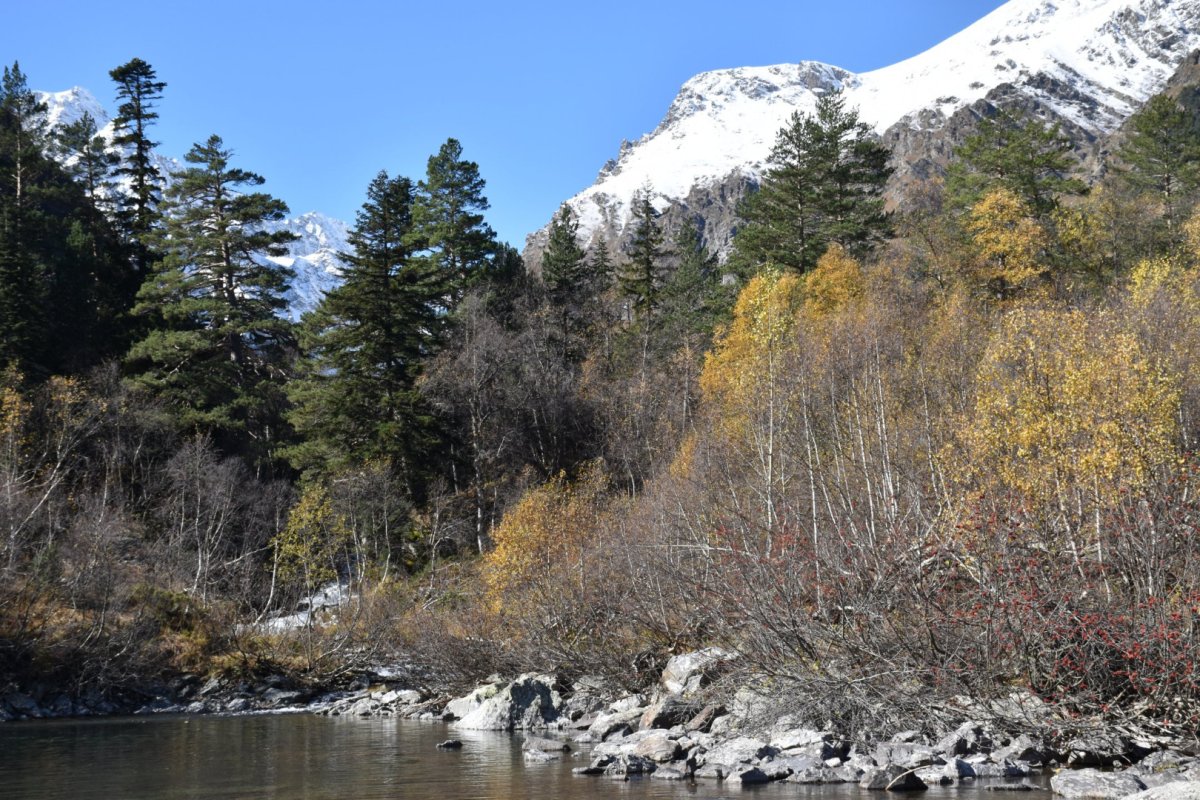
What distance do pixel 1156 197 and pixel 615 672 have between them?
4604 cm

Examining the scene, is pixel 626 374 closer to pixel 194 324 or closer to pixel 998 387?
pixel 194 324

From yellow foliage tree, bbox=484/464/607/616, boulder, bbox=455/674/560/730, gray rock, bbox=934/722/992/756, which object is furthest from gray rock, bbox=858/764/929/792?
yellow foliage tree, bbox=484/464/607/616

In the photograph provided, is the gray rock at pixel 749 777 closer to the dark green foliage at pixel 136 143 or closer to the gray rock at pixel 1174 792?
the gray rock at pixel 1174 792

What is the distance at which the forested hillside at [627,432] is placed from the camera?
18.4m

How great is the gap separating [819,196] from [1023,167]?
10.6m

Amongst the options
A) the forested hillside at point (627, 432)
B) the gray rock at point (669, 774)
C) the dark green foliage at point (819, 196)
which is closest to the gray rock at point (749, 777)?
the gray rock at point (669, 774)

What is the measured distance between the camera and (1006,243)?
153ft

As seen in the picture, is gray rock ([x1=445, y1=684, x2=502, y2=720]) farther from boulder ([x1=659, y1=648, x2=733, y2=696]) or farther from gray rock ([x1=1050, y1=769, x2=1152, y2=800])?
gray rock ([x1=1050, y1=769, x2=1152, y2=800])

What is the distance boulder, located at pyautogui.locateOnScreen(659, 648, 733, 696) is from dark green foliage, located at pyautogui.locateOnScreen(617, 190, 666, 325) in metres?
43.1

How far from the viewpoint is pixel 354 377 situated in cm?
4697

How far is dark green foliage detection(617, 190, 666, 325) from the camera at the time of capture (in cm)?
6588

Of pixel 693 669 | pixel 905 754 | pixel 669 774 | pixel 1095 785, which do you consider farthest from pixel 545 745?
pixel 1095 785

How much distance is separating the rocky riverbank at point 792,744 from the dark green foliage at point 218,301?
30.8 meters

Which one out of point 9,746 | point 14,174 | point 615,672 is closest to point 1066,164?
point 615,672
